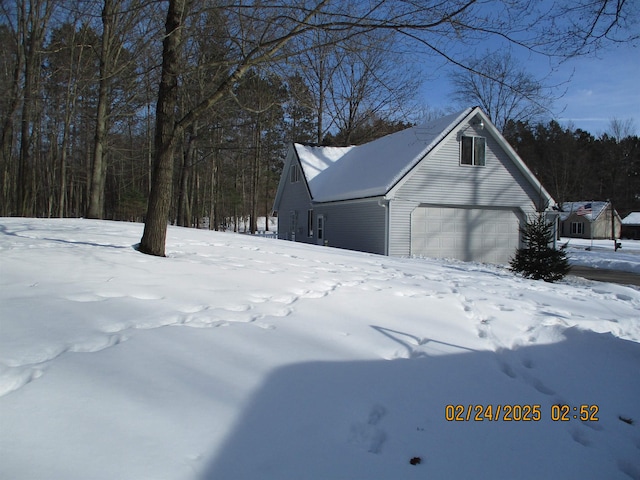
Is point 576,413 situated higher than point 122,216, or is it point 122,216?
point 122,216

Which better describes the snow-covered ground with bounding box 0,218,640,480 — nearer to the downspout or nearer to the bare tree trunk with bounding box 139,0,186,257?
the bare tree trunk with bounding box 139,0,186,257

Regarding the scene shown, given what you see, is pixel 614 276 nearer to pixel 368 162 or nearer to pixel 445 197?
pixel 445 197

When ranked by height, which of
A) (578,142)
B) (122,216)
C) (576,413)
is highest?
(578,142)

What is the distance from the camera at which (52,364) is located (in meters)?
2.88

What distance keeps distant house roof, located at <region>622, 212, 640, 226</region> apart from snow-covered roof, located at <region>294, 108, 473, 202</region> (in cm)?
4356

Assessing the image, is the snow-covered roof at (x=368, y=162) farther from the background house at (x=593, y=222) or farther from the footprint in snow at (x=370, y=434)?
the background house at (x=593, y=222)

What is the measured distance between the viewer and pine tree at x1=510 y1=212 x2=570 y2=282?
37.8 ft

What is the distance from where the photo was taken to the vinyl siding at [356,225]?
16625mm

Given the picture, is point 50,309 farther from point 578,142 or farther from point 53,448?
point 578,142

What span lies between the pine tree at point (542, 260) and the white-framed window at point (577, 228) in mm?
44765

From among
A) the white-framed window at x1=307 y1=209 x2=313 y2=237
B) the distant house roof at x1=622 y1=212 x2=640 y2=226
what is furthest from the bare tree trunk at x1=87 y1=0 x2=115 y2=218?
the distant house roof at x1=622 y1=212 x2=640 y2=226

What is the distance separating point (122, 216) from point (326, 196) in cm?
2301

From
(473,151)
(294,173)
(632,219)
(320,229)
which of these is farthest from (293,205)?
(632,219)

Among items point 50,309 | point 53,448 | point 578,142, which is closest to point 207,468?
point 53,448
